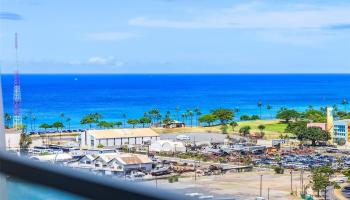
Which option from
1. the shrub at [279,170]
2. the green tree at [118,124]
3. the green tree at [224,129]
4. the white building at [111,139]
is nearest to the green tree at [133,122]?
the green tree at [118,124]

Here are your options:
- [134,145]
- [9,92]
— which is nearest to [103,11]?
[134,145]

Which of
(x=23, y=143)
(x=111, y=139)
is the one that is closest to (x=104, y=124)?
(x=111, y=139)

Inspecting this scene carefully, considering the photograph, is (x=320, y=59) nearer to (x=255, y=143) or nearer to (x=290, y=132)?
(x=255, y=143)

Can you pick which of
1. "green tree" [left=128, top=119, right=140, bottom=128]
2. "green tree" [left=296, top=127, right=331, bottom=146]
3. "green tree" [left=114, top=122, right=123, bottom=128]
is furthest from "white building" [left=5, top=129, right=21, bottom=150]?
"green tree" [left=128, top=119, right=140, bottom=128]

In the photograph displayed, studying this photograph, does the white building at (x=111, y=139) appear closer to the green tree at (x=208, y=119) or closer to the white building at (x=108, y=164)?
the white building at (x=108, y=164)

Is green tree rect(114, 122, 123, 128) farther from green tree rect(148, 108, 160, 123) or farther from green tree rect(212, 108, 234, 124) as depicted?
green tree rect(212, 108, 234, 124)

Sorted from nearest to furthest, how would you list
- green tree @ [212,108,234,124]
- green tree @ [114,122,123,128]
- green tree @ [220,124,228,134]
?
green tree @ [220,124,228,134], green tree @ [114,122,123,128], green tree @ [212,108,234,124]
